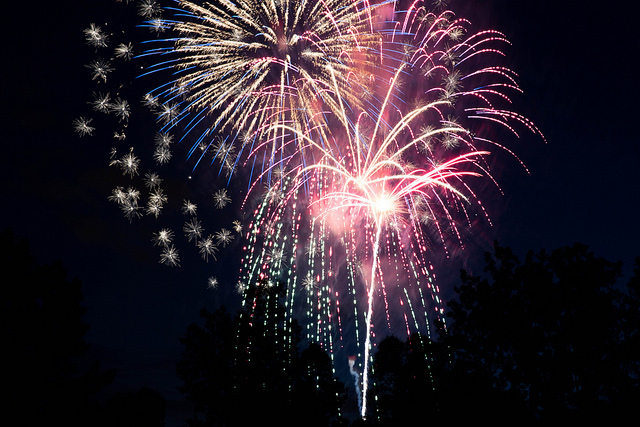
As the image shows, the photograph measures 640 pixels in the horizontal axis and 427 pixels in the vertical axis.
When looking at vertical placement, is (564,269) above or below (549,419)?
above

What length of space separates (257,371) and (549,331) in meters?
16.4

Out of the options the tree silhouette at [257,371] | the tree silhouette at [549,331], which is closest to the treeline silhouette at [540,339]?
the tree silhouette at [549,331]

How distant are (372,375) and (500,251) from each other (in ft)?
54.9

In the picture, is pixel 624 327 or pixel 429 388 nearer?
pixel 624 327

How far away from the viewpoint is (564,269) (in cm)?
1803

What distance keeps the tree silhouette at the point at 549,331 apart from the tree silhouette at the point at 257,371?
1080 cm

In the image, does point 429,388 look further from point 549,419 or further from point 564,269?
point 549,419

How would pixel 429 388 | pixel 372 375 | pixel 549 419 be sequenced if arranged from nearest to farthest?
pixel 549 419
pixel 429 388
pixel 372 375

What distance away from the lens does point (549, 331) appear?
17.4 meters

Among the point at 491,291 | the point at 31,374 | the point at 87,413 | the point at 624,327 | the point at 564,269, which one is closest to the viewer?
the point at 31,374

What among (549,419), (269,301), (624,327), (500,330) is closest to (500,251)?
(500,330)

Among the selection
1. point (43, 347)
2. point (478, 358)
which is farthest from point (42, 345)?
point (478, 358)

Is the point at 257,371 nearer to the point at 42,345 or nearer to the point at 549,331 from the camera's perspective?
the point at 42,345

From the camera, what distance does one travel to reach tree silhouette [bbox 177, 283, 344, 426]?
2362cm
